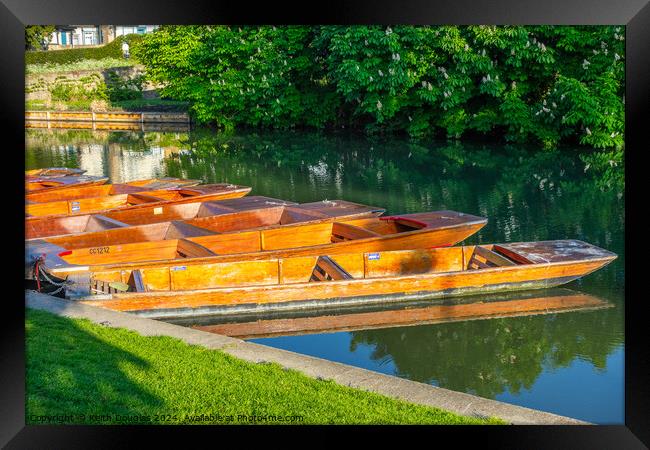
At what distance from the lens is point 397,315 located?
1177cm

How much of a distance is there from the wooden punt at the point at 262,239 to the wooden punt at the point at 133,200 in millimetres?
1980

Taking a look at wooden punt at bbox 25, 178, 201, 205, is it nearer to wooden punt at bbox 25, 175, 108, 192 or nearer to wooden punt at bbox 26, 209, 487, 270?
wooden punt at bbox 25, 175, 108, 192

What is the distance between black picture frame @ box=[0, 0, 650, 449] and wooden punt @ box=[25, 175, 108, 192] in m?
14.5

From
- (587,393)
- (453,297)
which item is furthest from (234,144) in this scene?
(587,393)

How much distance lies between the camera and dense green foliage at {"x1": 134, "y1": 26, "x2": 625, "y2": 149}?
32.4m

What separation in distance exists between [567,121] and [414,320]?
2239 cm

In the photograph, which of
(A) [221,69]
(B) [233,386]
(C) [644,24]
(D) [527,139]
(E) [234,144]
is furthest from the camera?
(A) [221,69]

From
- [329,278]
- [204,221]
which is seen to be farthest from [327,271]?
[204,221]

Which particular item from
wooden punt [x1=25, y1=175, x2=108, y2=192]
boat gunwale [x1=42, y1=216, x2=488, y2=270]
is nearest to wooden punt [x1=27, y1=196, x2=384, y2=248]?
boat gunwale [x1=42, y1=216, x2=488, y2=270]

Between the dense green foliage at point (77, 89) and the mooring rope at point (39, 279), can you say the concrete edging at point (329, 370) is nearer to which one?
the mooring rope at point (39, 279)

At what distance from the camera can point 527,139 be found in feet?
116

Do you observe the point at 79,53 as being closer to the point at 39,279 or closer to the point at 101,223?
the point at 101,223

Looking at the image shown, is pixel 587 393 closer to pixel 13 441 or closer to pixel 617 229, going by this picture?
pixel 13 441

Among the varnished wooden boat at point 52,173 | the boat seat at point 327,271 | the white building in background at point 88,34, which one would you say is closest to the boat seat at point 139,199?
the varnished wooden boat at point 52,173
